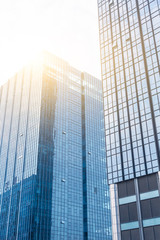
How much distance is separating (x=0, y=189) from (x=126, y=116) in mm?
90486

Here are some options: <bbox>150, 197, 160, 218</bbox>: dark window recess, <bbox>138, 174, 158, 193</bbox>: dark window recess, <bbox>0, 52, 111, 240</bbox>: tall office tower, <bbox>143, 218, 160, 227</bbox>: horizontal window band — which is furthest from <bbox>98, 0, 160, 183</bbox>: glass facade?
<bbox>0, 52, 111, 240</bbox>: tall office tower

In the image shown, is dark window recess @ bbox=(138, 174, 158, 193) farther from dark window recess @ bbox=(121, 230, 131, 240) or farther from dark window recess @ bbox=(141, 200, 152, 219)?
dark window recess @ bbox=(121, 230, 131, 240)

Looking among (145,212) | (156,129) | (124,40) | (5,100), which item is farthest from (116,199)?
(5,100)

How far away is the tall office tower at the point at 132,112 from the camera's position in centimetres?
6200

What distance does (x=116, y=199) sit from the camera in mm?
66875

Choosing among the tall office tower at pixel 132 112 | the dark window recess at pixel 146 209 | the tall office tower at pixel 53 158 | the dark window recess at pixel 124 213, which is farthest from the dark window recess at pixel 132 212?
the tall office tower at pixel 53 158

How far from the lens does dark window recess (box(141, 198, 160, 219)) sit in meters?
59.3

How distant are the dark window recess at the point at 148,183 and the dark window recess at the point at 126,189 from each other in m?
2.07

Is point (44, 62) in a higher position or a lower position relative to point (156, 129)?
higher

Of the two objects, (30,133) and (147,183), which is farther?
(30,133)

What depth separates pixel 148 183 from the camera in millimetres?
62719

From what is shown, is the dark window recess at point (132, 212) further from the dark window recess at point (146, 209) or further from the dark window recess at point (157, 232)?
the dark window recess at point (157, 232)

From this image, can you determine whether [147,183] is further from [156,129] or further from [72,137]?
[72,137]

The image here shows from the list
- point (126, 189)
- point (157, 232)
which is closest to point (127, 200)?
point (126, 189)
